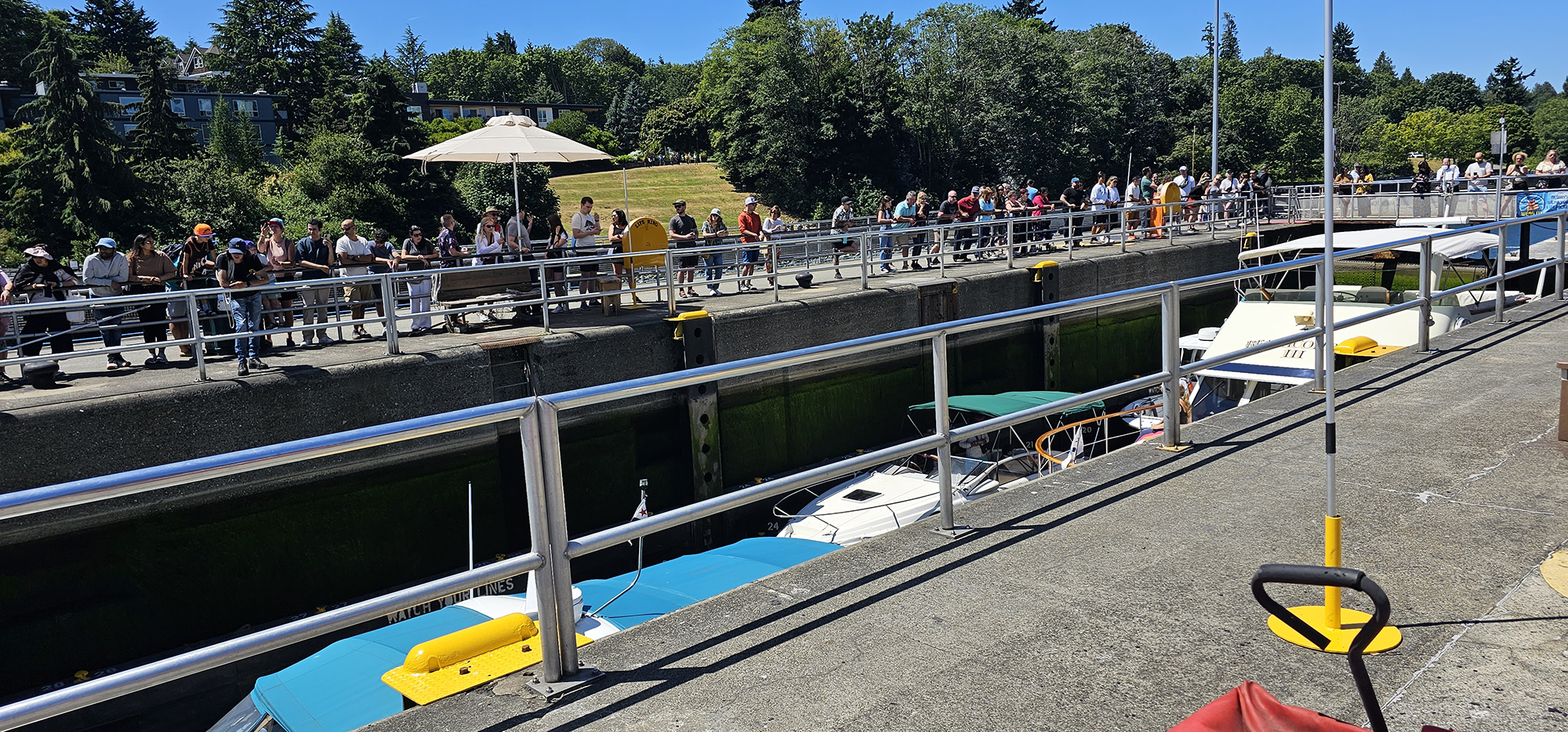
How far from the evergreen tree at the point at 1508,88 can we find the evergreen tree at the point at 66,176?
151446 millimetres

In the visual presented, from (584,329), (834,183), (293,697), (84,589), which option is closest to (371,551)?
(84,589)

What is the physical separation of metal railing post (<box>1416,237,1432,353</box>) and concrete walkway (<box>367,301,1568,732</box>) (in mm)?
2777

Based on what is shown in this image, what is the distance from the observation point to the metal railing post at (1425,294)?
8.93 metres

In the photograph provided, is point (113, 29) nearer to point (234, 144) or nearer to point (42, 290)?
point (234, 144)

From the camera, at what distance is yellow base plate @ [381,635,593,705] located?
13.0 ft

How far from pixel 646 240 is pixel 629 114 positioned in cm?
10353

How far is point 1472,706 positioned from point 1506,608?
0.97 meters

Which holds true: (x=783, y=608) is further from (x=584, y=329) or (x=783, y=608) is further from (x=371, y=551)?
(x=584, y=329)

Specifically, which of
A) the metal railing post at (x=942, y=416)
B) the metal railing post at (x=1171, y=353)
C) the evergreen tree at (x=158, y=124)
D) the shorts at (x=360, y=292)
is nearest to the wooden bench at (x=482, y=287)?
the shorts at (x=360, y=292)

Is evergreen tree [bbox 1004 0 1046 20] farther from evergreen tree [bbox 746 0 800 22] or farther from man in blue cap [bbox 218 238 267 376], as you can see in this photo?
man in blue cap [bbox 218 238 267 376]

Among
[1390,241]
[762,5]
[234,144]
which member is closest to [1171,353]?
[1390,241]

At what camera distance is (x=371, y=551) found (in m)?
11.2

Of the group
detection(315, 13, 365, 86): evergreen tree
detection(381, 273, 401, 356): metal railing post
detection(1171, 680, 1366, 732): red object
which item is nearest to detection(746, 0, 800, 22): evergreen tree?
detection(315, 13, 365, 86): evergreen tree

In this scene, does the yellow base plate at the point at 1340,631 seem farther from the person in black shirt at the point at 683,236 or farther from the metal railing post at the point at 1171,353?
the person in black shirt at the point at 683,236
